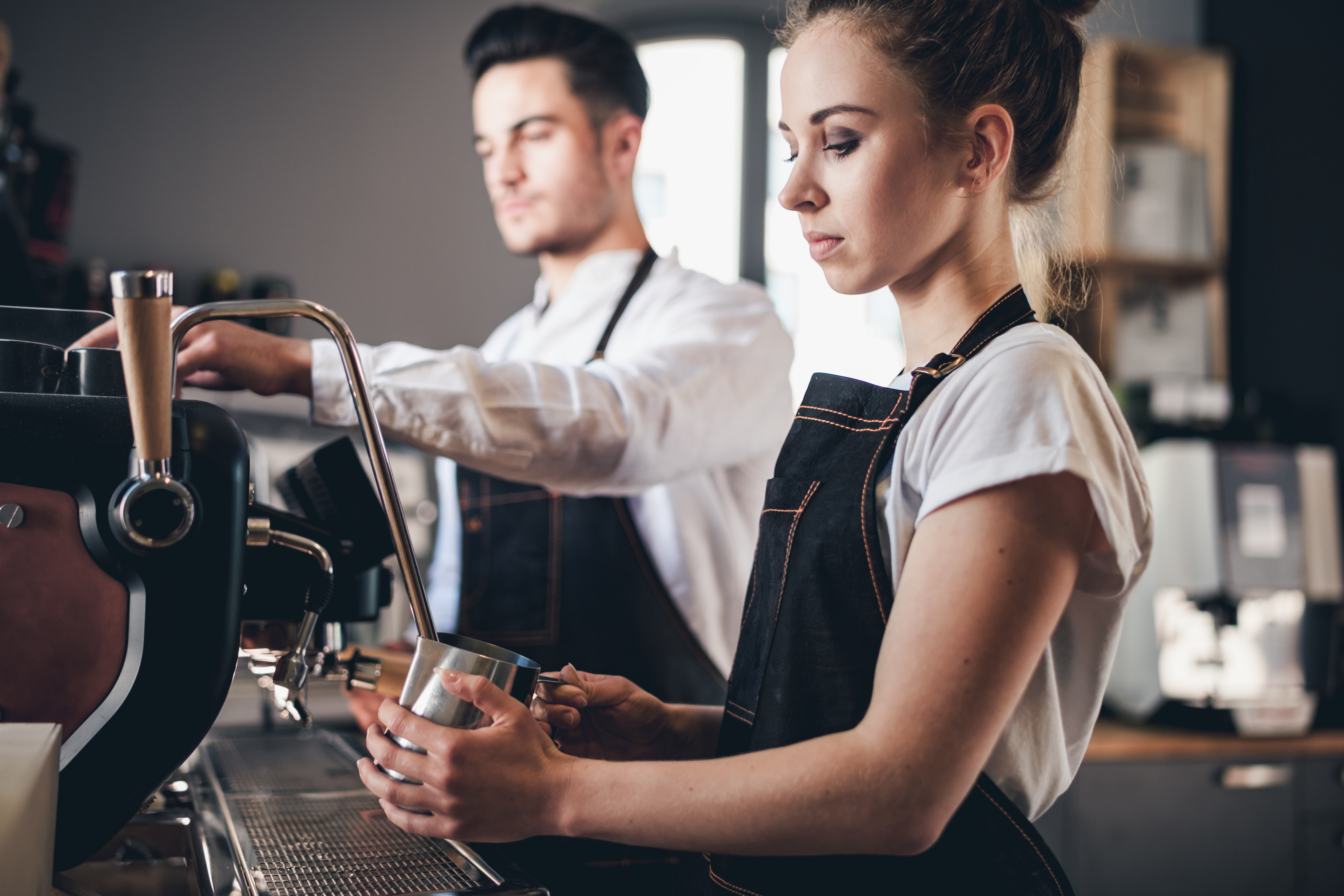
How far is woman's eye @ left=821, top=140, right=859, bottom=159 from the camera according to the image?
0.74 m

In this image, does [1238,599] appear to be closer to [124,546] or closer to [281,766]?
[281,766]

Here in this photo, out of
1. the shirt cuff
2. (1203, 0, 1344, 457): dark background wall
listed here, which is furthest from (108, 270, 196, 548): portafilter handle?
(1203, 0, 1344, 457): dark background wall

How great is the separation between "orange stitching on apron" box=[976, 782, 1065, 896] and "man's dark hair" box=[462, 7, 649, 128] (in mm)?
1181

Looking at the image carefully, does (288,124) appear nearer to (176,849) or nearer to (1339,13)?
(176,849)

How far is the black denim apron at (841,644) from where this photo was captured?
0.69 metres

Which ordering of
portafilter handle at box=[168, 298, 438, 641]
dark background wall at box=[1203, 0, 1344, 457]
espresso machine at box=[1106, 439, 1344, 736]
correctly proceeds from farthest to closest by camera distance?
dark background wall at box=[1203, 0, 1344, 457] < espresso machine at box=[1106, 439, 1344, 736] < portafilter handle at box=[168, 298, 438, 641]

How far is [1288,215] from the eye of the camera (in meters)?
2.93

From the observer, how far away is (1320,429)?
2838 millimetres

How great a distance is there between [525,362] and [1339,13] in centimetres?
277

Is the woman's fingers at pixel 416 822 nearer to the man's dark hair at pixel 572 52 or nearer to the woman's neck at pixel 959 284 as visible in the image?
the woman's neck at pixel 959 284

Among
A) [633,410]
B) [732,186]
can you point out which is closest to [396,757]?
[633,410]

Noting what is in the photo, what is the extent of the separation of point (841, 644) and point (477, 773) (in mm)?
254

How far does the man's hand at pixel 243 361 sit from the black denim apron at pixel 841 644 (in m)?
0.49

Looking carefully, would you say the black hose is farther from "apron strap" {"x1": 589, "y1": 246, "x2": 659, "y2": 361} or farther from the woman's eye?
"apron strap" {"x1": 589, "y1": 246, "x2": 659, "y2": 361}
